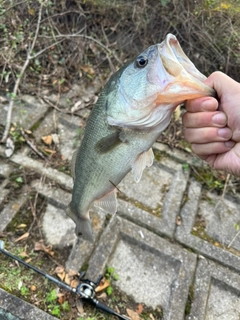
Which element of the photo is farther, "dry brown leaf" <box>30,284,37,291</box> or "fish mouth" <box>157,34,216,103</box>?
"dry brown leaf" <box>30,284,37,291</box>

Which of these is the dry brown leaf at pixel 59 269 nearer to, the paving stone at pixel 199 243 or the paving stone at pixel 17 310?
the paving stone at pixel 17 310

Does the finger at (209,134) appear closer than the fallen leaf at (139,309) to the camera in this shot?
Yes

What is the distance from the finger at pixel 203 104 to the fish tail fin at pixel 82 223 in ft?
3.31

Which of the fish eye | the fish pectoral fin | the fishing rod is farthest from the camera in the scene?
the fishing rod

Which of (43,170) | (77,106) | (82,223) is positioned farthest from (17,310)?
(77,106)

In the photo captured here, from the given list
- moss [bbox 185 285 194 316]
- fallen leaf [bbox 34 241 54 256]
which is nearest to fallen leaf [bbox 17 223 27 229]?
fallen leaf [bbox 34 241 54 256]

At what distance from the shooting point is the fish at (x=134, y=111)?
148 cm

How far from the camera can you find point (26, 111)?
3520 mm

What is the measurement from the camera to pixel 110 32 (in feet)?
14.8

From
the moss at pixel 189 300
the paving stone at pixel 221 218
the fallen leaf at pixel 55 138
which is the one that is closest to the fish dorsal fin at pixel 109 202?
the moss at pixel 189 300

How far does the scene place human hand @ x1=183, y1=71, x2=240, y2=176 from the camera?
5.51 feet

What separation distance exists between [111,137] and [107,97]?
208 mm

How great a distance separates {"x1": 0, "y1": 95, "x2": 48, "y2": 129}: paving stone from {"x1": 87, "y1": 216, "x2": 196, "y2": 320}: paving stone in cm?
144

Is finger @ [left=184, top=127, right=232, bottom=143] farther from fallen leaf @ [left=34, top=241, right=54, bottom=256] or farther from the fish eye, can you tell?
fallen leaf @ [left=34, top=241, right=54, bottom=256]
